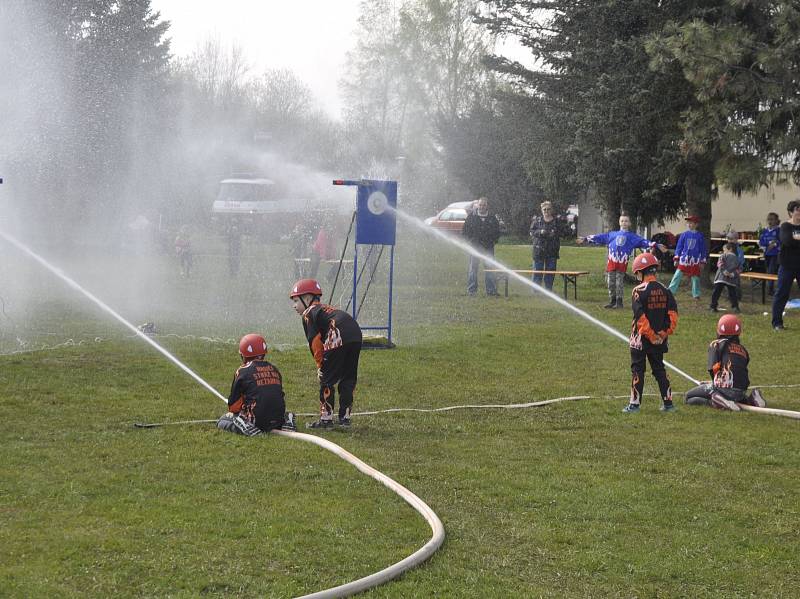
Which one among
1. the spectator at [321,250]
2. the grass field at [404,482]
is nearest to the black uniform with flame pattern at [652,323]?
the grass field at [404,482]

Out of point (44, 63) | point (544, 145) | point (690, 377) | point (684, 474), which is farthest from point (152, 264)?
point (684, 474)

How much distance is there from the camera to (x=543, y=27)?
27688mm

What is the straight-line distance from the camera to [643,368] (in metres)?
11.9

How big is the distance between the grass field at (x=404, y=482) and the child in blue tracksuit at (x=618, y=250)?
518 cm

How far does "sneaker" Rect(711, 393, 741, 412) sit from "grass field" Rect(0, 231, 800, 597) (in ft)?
0.55

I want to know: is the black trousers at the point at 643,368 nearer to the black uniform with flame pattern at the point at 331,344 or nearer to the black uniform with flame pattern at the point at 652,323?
the black uniform with flame pattern at the point at 652,323

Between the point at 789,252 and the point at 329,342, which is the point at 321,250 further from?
the point at 329,342

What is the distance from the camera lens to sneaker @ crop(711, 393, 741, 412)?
1211 cm

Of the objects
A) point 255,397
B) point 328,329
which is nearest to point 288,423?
point 255,397

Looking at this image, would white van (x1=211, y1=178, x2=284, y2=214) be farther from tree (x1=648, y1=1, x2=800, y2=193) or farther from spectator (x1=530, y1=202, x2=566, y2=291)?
tree (x1=648, y1=1, x2=800, y2=193)

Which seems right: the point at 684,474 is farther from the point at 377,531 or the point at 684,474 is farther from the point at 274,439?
the point at 274,439

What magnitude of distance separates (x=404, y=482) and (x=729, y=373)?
5408mm

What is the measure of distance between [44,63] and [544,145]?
14.7 m

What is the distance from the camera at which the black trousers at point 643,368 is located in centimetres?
1177
